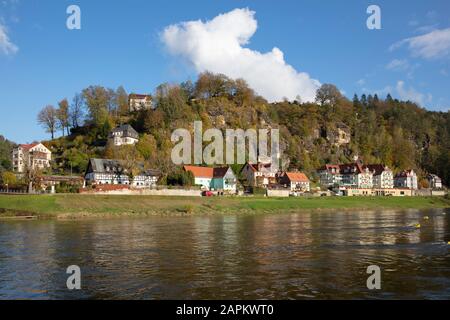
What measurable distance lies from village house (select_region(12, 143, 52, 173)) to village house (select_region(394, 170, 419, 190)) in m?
131

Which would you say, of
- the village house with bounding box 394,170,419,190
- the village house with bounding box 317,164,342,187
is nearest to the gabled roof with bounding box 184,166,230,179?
the village house with bounding box 317,164,342,187

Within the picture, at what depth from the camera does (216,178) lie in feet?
441

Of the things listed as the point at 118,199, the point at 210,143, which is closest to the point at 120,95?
the point at 210,143

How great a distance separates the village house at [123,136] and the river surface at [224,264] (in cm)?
9932

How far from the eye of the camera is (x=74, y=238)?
4025 centimetres

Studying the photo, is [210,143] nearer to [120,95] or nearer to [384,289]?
[120,95]

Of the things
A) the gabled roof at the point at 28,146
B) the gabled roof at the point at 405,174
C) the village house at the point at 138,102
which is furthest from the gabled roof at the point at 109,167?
the gabled roof at the point at 405,174

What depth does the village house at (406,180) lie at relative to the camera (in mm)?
175500

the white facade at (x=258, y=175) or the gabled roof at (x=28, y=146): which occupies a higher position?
the gabled roof at (x=28, y=146)

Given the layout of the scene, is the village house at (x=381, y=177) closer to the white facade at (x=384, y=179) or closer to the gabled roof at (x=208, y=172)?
the white facade at (x=384, y=179)

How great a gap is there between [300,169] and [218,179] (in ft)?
152

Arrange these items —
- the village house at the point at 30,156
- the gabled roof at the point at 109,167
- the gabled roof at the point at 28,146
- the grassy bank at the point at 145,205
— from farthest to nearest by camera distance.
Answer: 1. the gabled roof at the point at 28,146
2. the village house at the point at 30,156
3. the gabled roof at the point at 109,167
4. the grassy bank at the point at 145,205

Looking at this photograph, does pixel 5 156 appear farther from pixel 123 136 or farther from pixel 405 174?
pixel 405 174

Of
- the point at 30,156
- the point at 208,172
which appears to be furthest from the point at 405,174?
the point at 30,156
